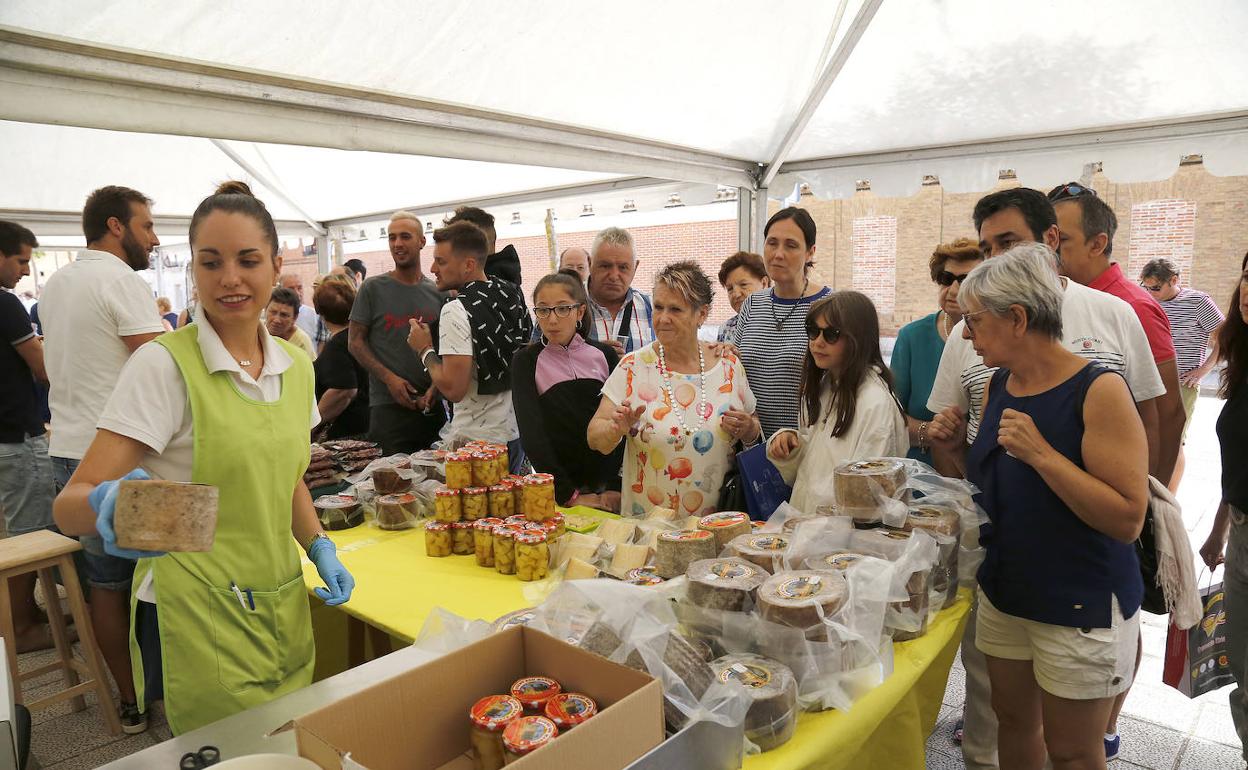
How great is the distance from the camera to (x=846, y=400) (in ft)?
6.82

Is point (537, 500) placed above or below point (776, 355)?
below

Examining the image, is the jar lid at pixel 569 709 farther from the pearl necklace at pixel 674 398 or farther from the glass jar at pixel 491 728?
the pearl necklace at pixel 674 398

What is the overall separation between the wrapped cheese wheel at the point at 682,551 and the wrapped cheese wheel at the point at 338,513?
1.31 meters

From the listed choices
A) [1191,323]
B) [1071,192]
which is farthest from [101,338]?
[1191,323]

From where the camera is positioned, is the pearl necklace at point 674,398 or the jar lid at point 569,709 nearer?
the jar lid at point 569,709

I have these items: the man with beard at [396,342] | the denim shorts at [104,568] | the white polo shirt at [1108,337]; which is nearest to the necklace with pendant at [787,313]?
the white polo shirt at [1108,337]

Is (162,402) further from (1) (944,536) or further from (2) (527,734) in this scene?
(1) (944,536)

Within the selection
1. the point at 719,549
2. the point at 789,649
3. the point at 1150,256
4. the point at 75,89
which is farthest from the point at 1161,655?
the point at 1150,256

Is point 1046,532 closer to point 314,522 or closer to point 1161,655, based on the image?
point 314,522

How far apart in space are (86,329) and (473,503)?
65.7 inches

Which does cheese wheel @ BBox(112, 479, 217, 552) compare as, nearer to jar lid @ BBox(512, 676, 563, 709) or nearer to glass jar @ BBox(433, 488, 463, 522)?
jar lid @ BBox(512, 676, 563, 709)

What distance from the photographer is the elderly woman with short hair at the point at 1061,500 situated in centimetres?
143

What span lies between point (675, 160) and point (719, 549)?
337cm

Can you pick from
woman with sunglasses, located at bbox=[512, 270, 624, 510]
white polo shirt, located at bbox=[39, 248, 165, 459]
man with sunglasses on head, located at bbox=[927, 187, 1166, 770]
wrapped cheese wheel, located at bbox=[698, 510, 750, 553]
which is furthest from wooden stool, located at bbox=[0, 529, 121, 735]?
man with sunglasses on head, located at bbox=[927, 187, 1166, 770]
